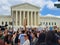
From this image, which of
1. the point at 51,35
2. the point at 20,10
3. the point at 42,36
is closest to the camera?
the point at 51,35

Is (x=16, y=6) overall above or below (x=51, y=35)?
above

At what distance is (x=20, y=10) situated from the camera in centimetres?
13200

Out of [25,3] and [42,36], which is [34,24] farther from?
[42,36]

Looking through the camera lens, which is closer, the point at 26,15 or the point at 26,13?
the point at 26,15

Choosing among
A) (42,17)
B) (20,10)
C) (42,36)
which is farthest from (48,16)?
(42,36)

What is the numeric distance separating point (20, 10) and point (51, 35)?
126 meters

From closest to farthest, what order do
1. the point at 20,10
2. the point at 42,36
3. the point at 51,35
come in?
the point at 51,35 < the point at 42,36 < the point at 20,10

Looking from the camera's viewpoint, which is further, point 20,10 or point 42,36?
point 20,10

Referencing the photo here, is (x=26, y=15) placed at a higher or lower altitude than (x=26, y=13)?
lower

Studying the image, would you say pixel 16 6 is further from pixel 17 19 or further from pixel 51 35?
pixel 51 35

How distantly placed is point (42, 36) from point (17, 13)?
413ft

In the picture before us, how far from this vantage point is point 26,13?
440ft

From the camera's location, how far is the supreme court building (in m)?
132

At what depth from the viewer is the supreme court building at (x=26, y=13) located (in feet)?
433
